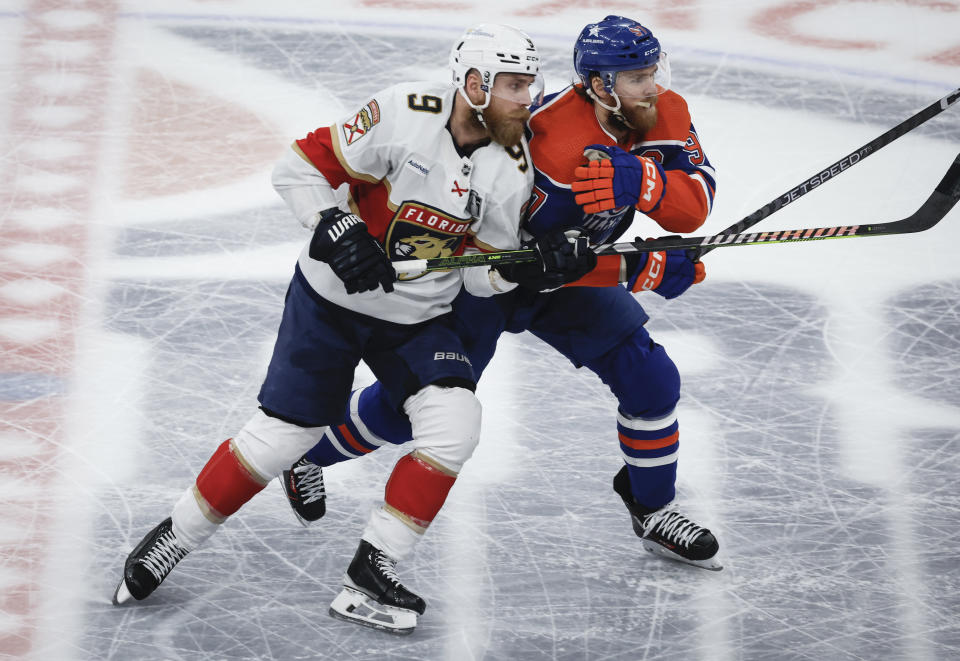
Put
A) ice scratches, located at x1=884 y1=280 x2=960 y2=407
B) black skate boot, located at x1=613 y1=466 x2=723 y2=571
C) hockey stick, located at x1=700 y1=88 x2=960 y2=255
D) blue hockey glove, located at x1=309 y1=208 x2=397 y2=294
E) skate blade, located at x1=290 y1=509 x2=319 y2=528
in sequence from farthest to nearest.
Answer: ice scratches, located at x1=884 y1=280 x2=960 y2=407
skate blade, located at x1=290 y1=509 x2=319 y2=528
black skate boot, located at x1=613 y1=466 x2=723 y2=571
hockey stick, located at x1=700 y1=88 x2=960 y2=255
blue hockey glove, located at x1=309 y1=208 x2=397 y2=294

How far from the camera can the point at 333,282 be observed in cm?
277

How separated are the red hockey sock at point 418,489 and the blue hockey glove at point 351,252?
1.28 ft

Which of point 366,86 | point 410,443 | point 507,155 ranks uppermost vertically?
point 507,155

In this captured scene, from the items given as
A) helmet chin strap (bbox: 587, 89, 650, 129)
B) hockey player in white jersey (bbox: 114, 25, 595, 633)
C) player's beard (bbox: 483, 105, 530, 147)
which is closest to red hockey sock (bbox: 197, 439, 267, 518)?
hockey player in white jersey (bbox: 114, 25, 595, 633)

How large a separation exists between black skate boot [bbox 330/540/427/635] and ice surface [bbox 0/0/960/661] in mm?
43

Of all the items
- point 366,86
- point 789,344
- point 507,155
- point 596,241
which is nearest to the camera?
point 507,155

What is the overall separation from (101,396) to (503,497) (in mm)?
1218

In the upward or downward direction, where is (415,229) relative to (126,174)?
upward

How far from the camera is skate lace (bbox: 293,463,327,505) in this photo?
3.13 meters

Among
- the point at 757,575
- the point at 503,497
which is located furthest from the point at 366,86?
the point at 757,575

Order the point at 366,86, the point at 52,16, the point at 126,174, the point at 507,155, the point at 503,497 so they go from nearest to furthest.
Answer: the point at 507,155 → the point at 503,497 → the point at 126,174 → the point at 366,86 → the point at 52,16

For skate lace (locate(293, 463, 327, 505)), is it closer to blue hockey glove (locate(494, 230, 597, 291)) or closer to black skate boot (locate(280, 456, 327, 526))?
black skate boot (locate(280, 456, 327, 526))

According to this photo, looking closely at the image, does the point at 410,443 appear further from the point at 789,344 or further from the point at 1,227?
the point at 1,227

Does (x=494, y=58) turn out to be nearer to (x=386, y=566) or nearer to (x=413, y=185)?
(x=413, y=185)
